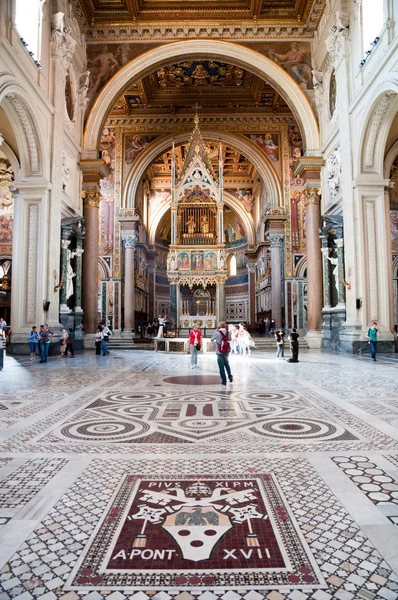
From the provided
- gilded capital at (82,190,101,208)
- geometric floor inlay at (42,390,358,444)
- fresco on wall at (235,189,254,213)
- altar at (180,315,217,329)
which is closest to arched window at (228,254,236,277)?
fresco on wall at (235,189,254,213)

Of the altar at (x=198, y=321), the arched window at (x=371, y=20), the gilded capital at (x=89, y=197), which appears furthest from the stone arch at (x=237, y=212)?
the arched window at (x=371, y=20)

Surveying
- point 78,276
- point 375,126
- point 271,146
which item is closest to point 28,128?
point 78,276

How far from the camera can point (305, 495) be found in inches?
91.0

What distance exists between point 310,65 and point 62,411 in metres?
16.9

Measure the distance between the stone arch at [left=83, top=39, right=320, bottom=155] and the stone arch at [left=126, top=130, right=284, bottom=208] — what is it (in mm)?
6345

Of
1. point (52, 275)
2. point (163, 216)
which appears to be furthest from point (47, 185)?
point (163, 216)

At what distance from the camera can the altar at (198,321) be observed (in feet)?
73.5

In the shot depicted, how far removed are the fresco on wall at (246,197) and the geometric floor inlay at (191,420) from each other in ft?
93.1

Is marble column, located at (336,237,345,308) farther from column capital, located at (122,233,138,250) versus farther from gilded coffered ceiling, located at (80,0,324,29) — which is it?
column capital, located at (122,233,138,250)

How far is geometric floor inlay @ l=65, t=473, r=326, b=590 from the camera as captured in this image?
1.56m

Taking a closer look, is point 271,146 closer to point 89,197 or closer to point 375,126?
point 89,197

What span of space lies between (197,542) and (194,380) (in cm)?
559

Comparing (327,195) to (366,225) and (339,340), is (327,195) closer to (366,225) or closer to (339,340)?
(366,225)

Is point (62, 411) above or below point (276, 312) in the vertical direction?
below
